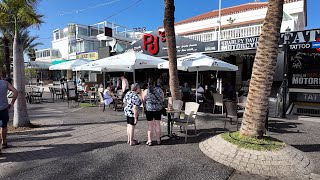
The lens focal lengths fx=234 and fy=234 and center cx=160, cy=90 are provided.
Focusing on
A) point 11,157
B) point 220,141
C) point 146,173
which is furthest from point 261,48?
point 11,157

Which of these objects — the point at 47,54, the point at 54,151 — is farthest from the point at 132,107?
the point at 47,54

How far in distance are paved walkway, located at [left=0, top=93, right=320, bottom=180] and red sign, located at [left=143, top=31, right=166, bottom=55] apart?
31.9 ft

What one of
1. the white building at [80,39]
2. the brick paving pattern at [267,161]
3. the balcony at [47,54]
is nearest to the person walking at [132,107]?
the brick paving pattern at [267,161]

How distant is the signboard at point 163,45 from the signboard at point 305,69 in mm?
4122

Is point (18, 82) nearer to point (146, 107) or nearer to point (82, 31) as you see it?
point (146, 107)

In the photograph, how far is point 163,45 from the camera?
16.2 m

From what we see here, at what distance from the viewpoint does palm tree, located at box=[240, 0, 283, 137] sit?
15.6ft

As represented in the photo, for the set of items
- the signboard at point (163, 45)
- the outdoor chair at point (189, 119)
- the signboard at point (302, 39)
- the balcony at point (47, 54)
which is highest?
the balcony at point (47, 54)

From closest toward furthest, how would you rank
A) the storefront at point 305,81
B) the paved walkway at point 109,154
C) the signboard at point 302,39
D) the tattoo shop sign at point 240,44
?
1. the paved walkway at point 109,154
2. the signboard at point 302,39
3. the storefront at point 305,81
4. the tattoo shop sign at point 240,44

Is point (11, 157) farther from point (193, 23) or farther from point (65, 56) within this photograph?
point (65, 56)

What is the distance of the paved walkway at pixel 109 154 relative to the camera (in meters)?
4.16

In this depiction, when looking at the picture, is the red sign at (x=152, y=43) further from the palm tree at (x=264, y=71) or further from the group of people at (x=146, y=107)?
the palm tree at (x=264, y=71)

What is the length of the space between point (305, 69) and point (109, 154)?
406 inches

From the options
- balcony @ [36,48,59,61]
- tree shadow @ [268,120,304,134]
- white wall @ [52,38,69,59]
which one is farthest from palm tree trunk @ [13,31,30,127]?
balcony @ [36,48,59,61]
